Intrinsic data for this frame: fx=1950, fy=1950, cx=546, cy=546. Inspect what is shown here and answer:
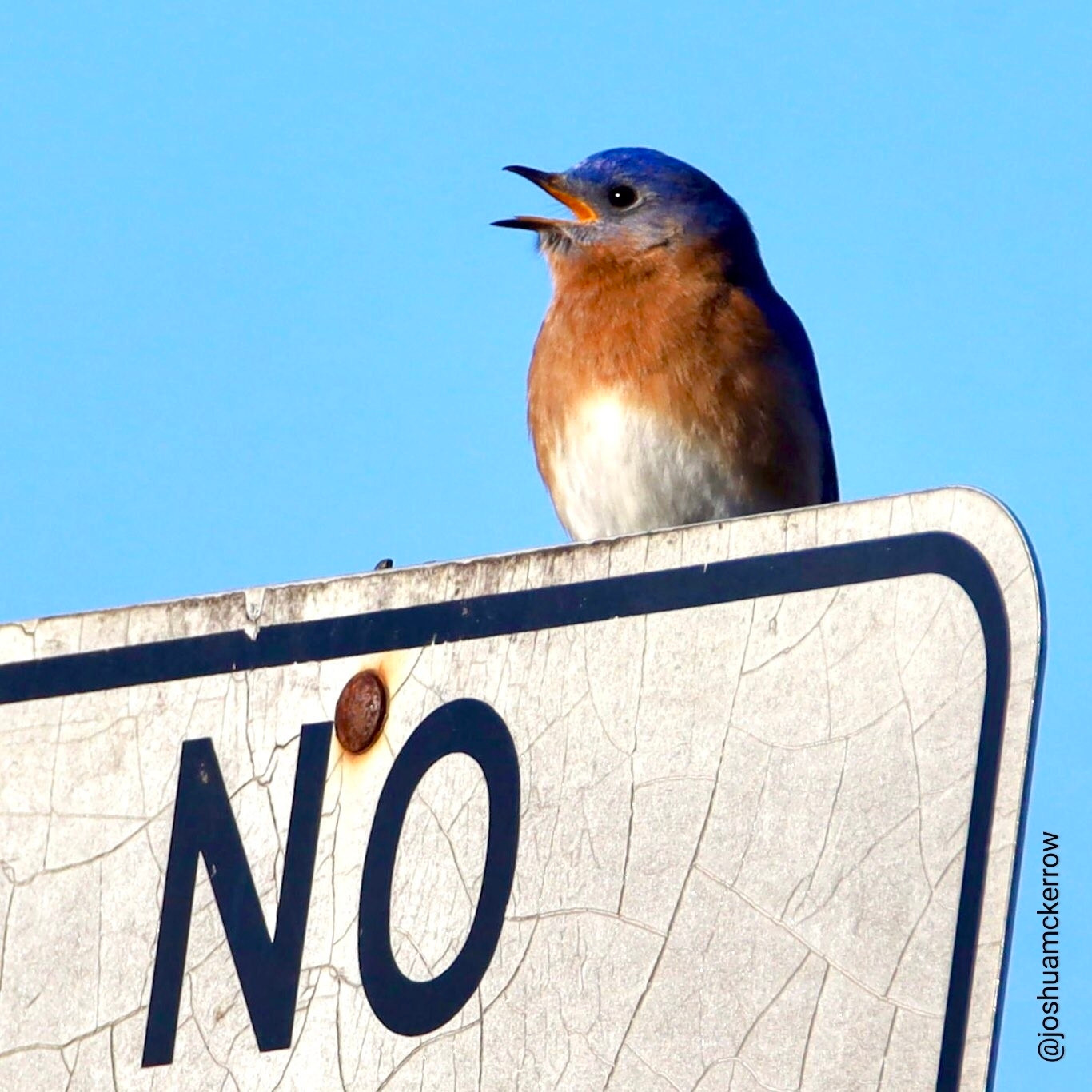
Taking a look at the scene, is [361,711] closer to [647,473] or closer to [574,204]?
[647,473]

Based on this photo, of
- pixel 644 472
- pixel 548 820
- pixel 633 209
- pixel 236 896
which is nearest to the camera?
pixel 548 820

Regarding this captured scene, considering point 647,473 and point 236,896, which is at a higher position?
point 647,473

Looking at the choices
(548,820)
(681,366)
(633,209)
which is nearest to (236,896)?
(548,820)

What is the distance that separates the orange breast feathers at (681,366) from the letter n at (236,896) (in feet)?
6.05

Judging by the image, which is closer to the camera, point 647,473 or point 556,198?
point 647,473

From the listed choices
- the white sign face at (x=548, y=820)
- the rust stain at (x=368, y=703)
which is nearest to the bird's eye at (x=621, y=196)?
the white sign face at (x=548, y=820)

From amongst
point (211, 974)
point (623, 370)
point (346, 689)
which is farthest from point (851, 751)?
point (623, 370)

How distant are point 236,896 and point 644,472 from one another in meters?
1.90

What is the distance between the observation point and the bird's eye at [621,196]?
4613mm

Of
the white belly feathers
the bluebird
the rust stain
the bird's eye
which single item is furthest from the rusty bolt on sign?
the bird's eye

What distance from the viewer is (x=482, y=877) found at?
2094 mm

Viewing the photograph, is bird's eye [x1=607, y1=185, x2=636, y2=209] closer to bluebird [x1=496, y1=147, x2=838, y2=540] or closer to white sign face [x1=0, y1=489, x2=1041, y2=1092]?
bluebird [x1=496, y1=147, x2=838, y2=540]

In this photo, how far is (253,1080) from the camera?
→ 7.07ft

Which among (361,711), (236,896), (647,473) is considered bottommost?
(236,896)
